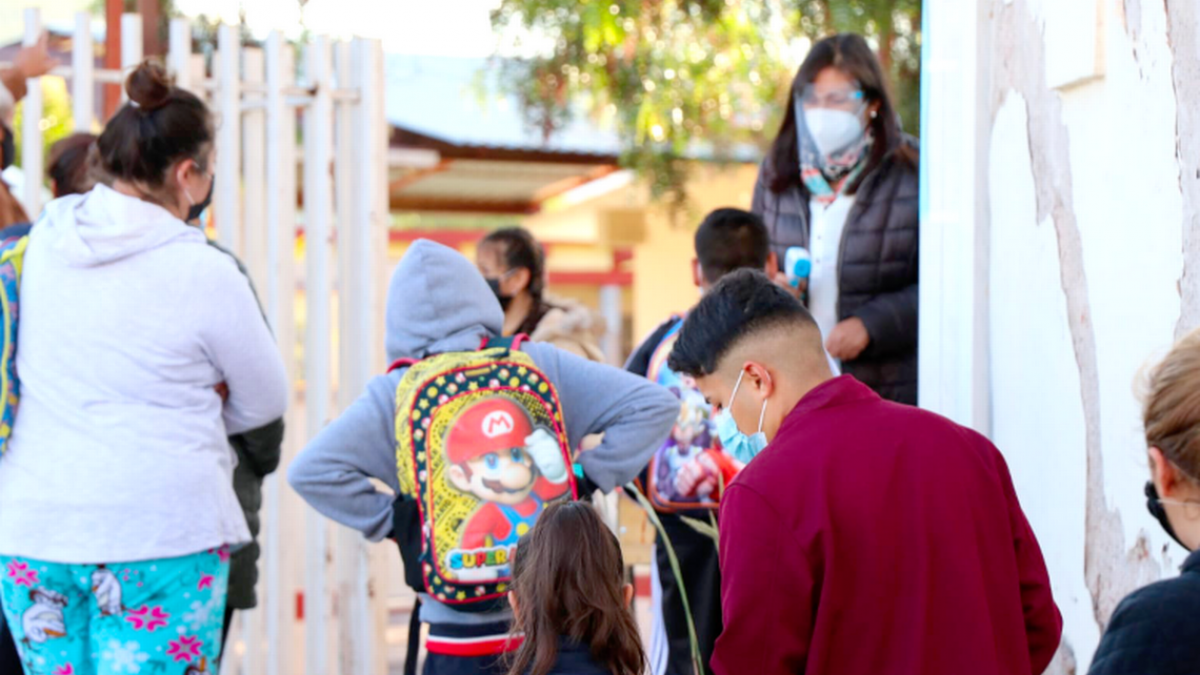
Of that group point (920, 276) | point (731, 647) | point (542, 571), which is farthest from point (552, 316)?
point (731, 647)

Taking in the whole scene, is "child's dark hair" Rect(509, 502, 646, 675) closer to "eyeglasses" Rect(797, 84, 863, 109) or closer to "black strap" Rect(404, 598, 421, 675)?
"black strap" Rect(404, 598, 421, 675)

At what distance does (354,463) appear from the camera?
3160 millimetres

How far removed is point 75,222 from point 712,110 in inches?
183

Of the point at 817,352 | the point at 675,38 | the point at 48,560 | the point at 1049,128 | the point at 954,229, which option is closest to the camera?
the point at 817,352

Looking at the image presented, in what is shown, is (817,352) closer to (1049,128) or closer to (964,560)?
(964,560)

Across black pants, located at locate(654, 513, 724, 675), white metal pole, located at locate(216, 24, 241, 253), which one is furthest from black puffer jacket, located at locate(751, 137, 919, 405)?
white metal pole, located at locate(216, 24, 241, 253)

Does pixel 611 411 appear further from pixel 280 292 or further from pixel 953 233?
pixel 280 292

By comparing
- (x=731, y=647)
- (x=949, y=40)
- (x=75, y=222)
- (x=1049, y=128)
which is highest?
(x=949, y=40)

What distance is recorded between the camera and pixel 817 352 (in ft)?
8.12

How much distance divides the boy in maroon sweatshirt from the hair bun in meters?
1.73

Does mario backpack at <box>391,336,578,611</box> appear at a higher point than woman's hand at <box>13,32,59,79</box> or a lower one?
lower

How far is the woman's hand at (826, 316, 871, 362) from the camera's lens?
3803 millimetres

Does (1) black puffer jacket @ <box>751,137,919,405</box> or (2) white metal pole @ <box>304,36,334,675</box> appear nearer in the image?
(1) black puffer jacket @ <box>751,137,919,405</box>

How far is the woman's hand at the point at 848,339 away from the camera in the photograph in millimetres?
3803
